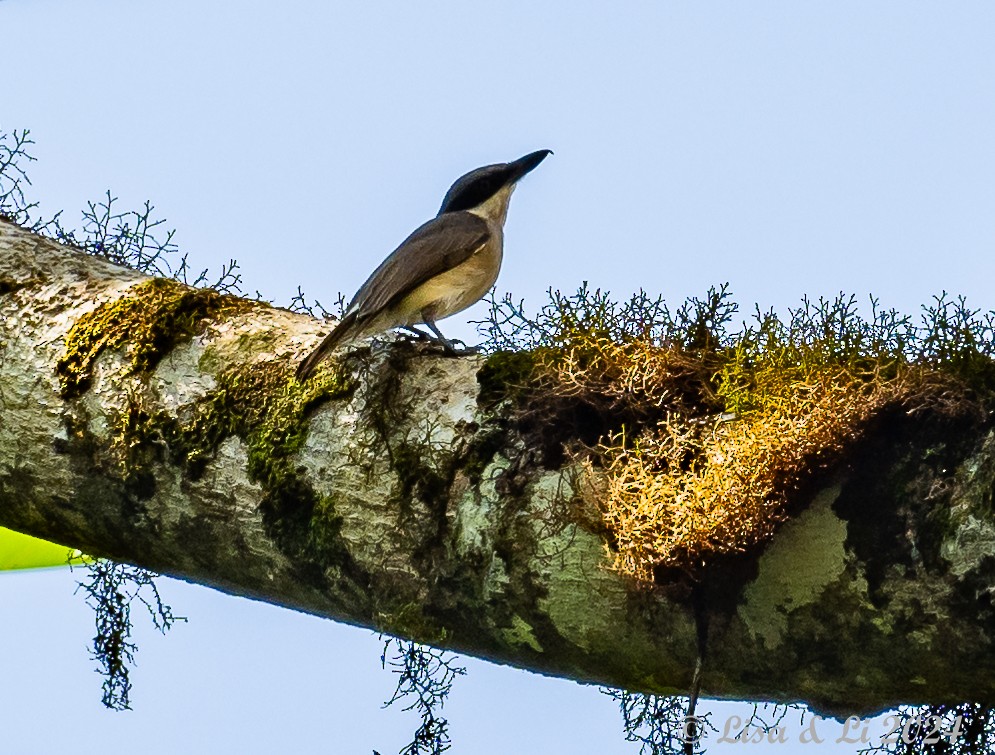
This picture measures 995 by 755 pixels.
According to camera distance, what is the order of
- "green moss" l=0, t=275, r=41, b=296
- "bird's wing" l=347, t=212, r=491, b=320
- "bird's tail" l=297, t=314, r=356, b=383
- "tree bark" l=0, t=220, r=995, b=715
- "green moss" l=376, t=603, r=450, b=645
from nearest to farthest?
"tree bark" l=0, t=220, r=995, b=715 < "green moss" l=376, t=603, r=450, b=645 < "bird's tail" l=297, t=314, r=356, b=383 < "green moss" l=0, t=275, r=41, b=296 < "bird's wing" l=347, t=212, r=491, b=320

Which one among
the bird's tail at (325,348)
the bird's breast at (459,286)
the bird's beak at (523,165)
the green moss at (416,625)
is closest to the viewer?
the green moss at (416,625)

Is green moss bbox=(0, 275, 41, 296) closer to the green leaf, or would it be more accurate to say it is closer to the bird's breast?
the green leaf

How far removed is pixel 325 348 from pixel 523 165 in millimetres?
2132

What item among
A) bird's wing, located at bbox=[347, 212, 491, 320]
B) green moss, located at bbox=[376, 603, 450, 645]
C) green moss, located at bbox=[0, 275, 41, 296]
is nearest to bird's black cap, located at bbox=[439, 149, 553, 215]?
bird's wing, located at bbox=[347, 212, 491, 320]

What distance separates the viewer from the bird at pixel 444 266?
13.1 ft

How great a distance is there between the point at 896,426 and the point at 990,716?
74 cm

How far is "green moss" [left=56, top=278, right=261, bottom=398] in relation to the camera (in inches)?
143

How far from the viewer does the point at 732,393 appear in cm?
304

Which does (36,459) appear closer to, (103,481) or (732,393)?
(103,481)

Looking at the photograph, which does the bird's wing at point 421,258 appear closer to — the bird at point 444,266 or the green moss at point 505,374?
the bird at point 444,266

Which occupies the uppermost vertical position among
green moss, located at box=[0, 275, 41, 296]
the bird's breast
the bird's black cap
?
the bird's black cap

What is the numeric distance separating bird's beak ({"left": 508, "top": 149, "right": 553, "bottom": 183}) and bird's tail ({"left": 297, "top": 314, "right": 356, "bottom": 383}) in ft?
6.23

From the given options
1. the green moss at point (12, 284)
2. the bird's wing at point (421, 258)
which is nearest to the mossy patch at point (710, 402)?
the bird's wing at point (421, 258)

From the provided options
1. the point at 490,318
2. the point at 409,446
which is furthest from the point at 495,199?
the point at 409,446
